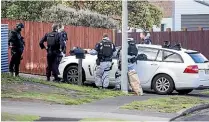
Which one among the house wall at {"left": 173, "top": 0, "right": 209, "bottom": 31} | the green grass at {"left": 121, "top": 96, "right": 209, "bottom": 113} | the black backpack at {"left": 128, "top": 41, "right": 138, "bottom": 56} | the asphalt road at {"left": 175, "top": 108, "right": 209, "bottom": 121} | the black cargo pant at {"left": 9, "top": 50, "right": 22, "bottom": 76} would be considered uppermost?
the house wall at {"left": 173, "top": 0, "right": 209, "bottom": 31}

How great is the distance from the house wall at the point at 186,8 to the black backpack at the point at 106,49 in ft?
63.1

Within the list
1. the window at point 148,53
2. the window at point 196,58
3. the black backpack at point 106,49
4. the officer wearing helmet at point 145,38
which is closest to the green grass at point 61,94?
the black backpack at point 106,49

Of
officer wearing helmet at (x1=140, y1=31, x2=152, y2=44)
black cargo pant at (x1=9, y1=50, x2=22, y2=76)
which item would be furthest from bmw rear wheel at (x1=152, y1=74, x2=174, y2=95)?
officer wearing helmet at (x1=140, y1=31, x2=152, y2=44)

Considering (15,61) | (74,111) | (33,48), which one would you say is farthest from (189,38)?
(74,111)

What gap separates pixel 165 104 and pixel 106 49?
3520 mm

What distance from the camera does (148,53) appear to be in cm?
1758

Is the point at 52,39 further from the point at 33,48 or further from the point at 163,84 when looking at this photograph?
the point at 33,48

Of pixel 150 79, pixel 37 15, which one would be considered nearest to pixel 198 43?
pixel 37 15

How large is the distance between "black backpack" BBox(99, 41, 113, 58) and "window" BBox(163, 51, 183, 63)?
67.5 inches

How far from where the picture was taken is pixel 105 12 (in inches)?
1398

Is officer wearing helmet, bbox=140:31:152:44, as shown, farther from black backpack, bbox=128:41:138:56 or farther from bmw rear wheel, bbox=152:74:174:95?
black backpack, bbox=128:41:138:56

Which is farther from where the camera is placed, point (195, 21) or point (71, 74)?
point (195, 21)

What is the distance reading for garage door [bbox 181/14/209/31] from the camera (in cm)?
3584

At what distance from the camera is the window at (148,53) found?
17469mm
